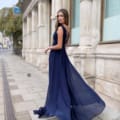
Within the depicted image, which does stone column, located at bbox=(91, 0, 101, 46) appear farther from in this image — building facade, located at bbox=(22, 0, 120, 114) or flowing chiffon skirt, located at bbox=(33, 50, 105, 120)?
flowing chiffon skirt, located at bbox=(33, 50, 105, 120)

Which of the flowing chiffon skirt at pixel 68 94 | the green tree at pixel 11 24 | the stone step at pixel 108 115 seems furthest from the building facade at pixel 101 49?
the green tree at pixel 11 24

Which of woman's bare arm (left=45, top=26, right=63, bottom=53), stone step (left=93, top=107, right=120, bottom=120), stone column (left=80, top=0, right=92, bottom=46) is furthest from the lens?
stone column (left=80, top=0, right=92, bottom=46)

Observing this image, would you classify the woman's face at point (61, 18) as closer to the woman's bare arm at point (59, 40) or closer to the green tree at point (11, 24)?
the woman's bare arm at point (59, 40)

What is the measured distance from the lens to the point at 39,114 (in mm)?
4609

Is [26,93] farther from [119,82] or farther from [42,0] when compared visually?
[42,0]

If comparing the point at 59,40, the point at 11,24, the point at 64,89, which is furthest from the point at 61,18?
the point at 11,24

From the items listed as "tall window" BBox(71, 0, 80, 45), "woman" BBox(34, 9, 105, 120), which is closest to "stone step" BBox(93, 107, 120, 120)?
"woman" BBox(34, 9, 105, 120)

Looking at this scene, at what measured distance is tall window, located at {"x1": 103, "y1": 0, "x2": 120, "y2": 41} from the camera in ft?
19.9

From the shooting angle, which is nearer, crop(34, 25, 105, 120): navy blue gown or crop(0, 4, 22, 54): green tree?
crop(34, 25, 105, 120): navy blue gown

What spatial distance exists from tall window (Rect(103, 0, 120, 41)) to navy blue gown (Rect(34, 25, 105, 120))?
2020mm

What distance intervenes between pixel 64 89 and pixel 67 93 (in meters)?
0.08

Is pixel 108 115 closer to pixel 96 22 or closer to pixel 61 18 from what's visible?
pixel 61 18

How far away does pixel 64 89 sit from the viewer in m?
4.30

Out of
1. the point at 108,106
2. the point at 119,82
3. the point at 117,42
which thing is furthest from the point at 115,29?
the point at 108,106
